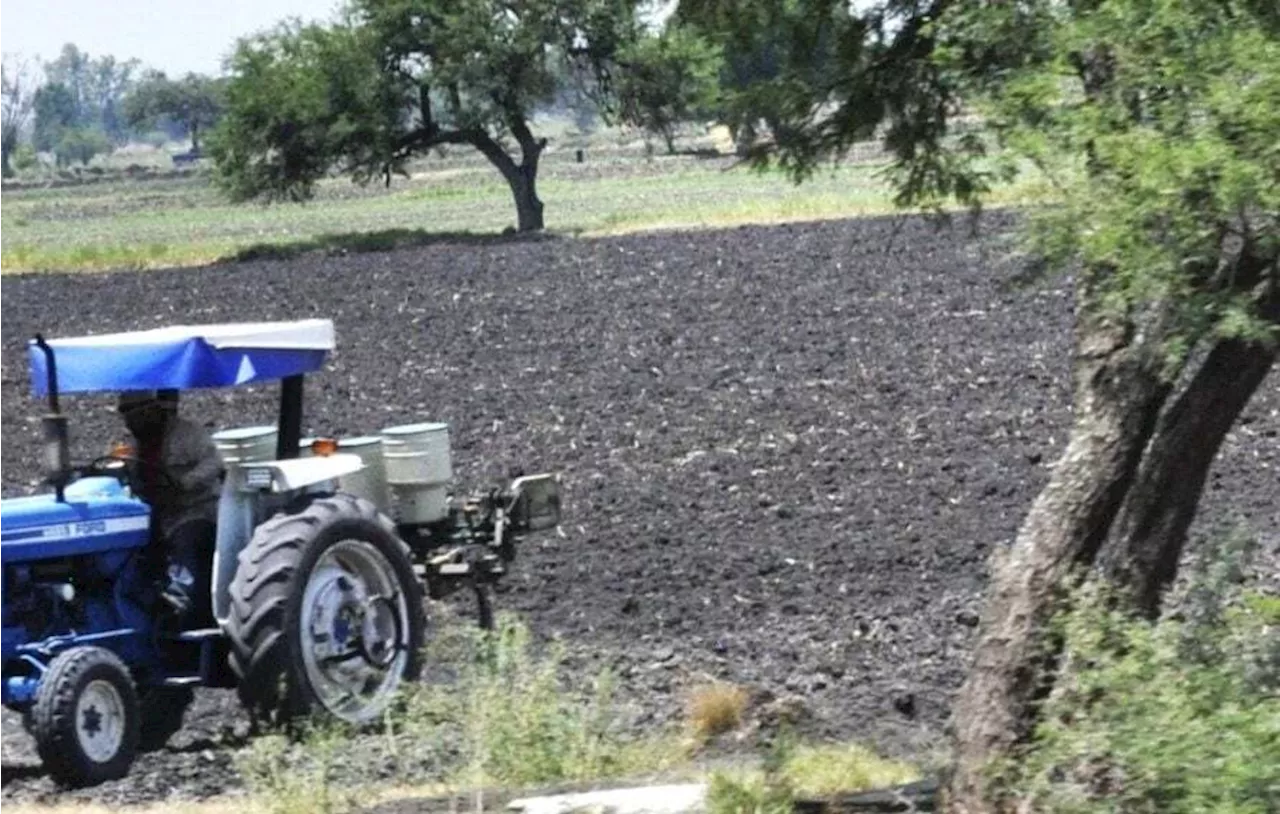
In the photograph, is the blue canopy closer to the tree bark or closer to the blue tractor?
the blue tractor

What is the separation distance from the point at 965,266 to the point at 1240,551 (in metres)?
25.0

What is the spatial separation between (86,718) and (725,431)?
1055 cm

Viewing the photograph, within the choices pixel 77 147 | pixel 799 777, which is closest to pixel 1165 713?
pixel 799 777

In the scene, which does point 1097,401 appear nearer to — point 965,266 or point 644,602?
point 644,602

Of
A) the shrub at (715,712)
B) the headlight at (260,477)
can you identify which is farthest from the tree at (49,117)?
the shrub at (715,712)

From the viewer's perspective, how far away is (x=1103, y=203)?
6453mm

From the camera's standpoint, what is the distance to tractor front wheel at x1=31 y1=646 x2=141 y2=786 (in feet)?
34.2

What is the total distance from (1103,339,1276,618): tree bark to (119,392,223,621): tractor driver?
4585mm

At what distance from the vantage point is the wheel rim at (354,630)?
11289 millimetres

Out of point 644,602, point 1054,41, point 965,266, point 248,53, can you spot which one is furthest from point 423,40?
point 1054,41

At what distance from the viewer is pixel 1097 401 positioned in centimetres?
825

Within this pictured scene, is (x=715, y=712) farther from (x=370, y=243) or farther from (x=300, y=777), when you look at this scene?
(x=370, y=243)

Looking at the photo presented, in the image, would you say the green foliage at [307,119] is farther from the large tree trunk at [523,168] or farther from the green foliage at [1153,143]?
the green foliage at [1153,143]

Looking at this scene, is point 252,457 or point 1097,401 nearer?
point 1097,401
